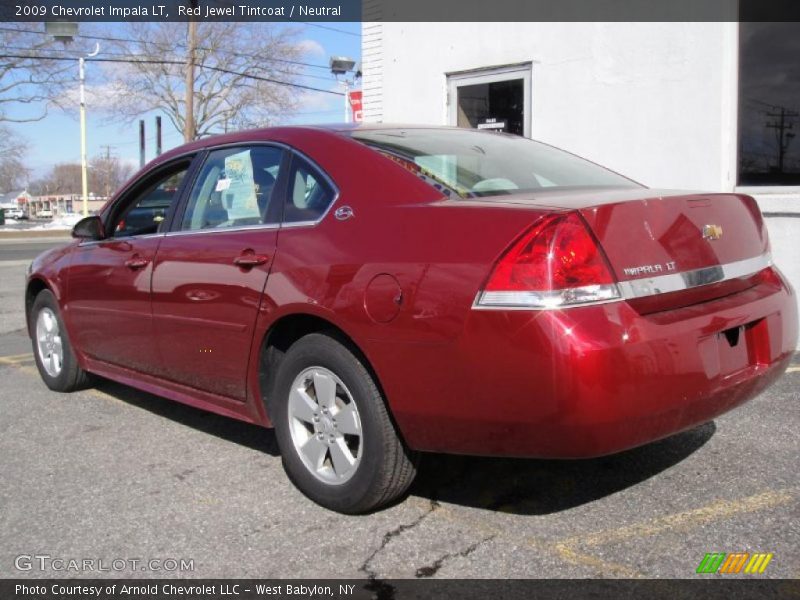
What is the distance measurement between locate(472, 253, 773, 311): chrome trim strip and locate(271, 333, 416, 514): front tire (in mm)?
667

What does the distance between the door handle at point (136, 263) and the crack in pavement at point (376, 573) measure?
2.02 meters

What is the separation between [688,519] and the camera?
10.3ft

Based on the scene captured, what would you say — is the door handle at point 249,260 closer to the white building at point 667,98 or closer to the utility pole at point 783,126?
the white building at point 667,98

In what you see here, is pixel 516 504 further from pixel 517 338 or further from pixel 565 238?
pixel 565 238

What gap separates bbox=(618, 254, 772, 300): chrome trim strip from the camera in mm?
2746

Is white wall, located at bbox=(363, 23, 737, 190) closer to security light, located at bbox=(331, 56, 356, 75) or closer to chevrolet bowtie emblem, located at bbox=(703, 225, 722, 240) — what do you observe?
chevrolet bowtie emblem, located at bbox=(703, 225, 722, 240)

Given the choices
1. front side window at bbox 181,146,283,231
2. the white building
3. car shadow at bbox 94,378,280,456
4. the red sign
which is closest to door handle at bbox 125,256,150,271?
front side window at bbox 181,146,283,231

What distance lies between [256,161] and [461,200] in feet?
4.23

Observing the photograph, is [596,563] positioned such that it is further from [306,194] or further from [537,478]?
[306,194]

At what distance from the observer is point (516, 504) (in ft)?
11.1

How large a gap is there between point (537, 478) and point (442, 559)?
3.01 feet

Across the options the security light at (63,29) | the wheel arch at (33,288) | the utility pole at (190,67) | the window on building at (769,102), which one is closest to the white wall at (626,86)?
the window on building at (769,102)

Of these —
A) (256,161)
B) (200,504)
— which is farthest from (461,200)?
(200,504)

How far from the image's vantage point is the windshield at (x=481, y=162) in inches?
131
